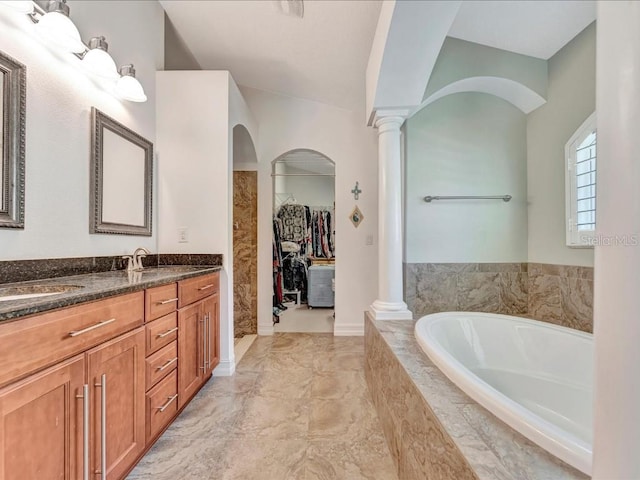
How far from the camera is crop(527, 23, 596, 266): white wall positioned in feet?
7.21

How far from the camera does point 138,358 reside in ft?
4.54

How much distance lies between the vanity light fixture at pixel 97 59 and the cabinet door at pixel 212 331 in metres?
1.52

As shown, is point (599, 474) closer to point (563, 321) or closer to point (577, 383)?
point (577, 383)

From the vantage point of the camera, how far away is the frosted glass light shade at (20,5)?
49.1 inches

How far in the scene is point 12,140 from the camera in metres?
1.32

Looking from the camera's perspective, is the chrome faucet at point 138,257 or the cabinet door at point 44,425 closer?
the cabinet door at point 44,425

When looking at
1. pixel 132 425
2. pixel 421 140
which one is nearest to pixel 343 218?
pixel 421 140

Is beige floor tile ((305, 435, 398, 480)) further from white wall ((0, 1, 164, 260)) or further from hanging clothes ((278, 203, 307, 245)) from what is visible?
hanging clothes ((278, 203, 307, 245))

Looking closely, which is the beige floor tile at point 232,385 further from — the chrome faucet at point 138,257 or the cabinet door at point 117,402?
the chrome faucet at point 138,257

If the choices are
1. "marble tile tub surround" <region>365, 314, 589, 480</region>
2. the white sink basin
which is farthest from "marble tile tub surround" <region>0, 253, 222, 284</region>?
"marble tile tub surround" <region>365, 314, 589, 480</region>

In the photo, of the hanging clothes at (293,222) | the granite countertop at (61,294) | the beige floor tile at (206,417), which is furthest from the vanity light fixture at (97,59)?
the hanging clothes at (293,222)

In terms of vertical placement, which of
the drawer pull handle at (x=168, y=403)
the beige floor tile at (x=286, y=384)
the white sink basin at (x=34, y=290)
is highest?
the white sink basin at (x=34, y=290)

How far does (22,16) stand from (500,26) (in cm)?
296

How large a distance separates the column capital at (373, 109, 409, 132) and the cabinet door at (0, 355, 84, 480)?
222 cm
